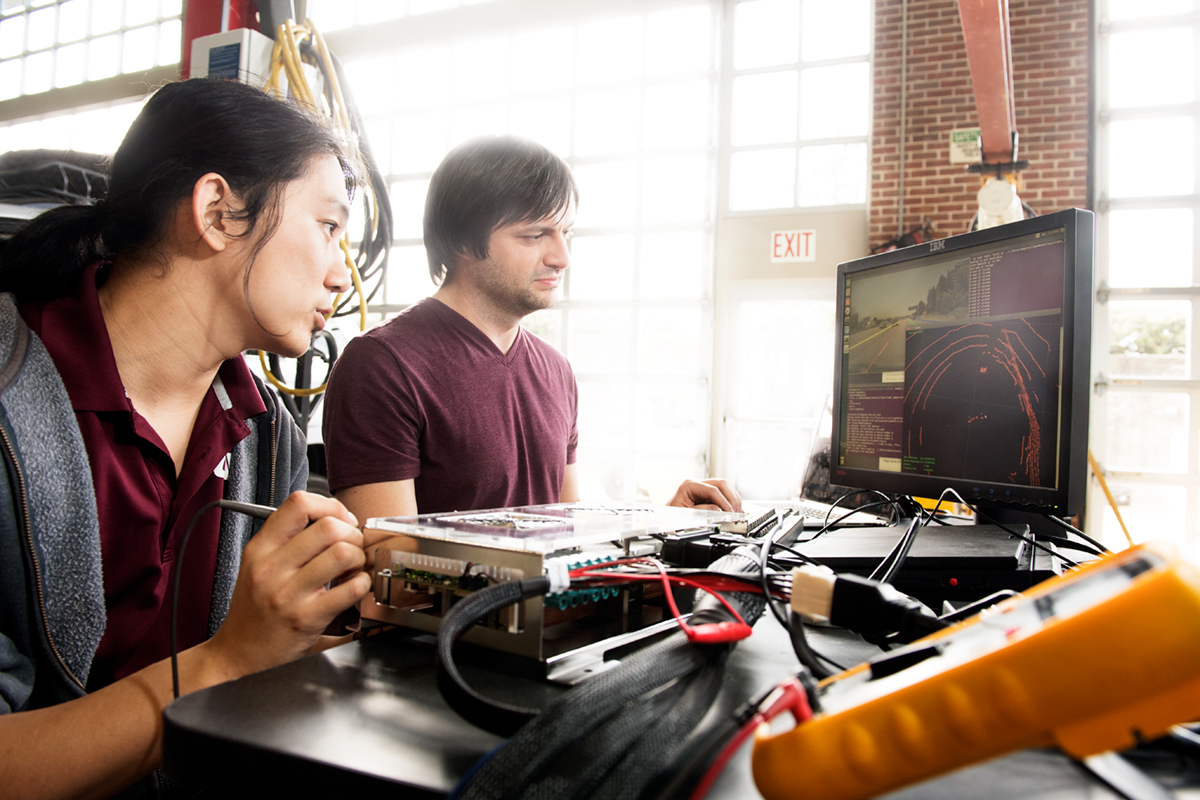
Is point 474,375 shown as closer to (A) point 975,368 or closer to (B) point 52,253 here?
(B) point 52,253

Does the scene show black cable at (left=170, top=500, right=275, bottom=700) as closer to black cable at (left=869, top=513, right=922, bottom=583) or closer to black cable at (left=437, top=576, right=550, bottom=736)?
black cable at (left=437, top=576, right=550, bottom=736)

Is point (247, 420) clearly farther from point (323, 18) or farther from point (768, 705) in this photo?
point (323, 18)

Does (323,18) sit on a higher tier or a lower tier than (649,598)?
higher

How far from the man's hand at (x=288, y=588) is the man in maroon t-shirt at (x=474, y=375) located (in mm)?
680

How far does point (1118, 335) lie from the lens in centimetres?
416

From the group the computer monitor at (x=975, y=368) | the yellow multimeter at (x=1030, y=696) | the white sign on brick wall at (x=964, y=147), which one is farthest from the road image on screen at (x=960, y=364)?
the white sign on brick wall at (x=964, y=147)

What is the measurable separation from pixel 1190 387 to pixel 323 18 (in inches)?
273

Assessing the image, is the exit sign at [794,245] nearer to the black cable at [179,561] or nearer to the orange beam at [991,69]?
the orange beam at [991,69]

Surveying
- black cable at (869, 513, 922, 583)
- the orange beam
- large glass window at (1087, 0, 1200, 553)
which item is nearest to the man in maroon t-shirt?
black cable at (869, 513, 922, 583)

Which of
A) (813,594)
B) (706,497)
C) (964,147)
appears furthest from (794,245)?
(813,594)

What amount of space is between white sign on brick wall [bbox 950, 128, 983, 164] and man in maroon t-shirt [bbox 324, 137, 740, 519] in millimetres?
3426

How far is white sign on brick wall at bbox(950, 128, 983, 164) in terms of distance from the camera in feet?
13.5

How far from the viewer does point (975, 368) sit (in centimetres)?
92

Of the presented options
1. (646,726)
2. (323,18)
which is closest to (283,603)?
(646,726)
